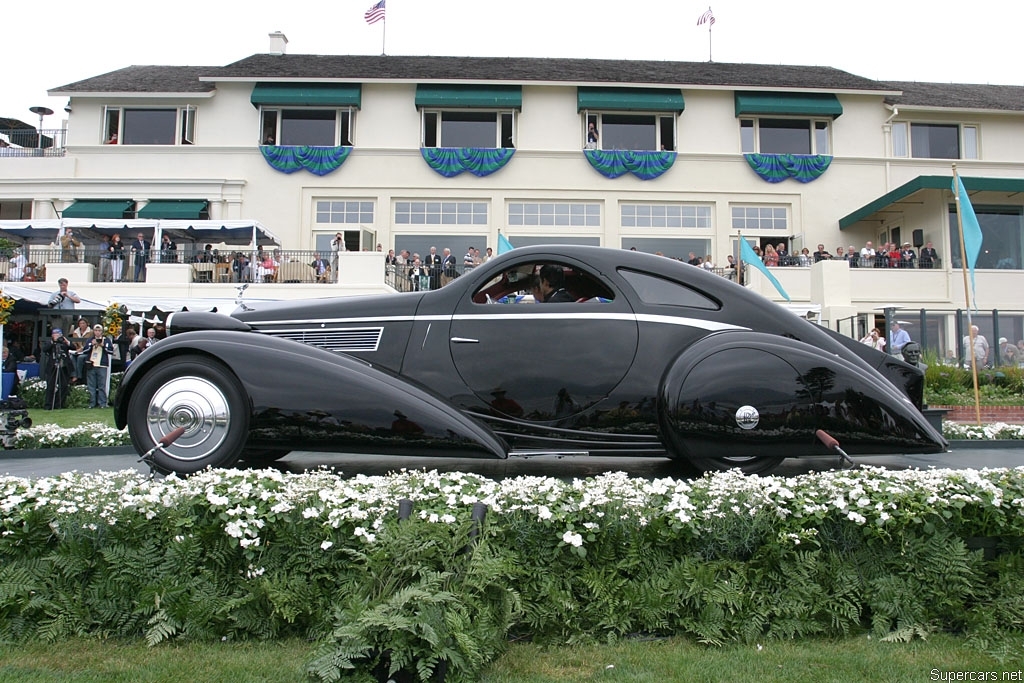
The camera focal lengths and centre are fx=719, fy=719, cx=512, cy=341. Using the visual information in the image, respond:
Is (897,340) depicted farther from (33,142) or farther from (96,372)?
(33,142)

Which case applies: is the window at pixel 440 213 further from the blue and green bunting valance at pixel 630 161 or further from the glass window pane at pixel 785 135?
the glass window pane at pixel 785 135

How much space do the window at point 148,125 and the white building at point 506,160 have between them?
2.8 inches

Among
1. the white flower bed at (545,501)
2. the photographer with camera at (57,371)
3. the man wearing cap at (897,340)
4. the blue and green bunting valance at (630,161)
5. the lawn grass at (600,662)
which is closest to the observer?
the lawn grass at (600,662)

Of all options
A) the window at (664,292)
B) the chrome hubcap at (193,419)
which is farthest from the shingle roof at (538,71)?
the chrome hubcap at (193,419)

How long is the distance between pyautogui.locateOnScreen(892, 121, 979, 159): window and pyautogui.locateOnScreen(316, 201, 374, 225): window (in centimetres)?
2107

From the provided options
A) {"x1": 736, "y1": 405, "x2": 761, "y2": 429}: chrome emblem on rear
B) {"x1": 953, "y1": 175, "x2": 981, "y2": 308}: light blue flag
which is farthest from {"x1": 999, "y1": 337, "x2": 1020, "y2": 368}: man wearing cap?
{"x1": 736, "y1": 405, "x2": 761, "y2": 429}: chrome emblem on rear

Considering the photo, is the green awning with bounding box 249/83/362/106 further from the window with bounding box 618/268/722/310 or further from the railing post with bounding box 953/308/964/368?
the window with bounding box 618/268/722/310

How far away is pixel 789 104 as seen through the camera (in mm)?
27438

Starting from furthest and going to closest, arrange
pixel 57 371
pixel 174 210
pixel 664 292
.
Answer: pixel 174 210 < pixel 57 371 < pixel 664 292

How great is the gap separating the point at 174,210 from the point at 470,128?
1140 centimetres

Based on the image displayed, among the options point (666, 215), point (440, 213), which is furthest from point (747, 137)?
point (440, 213)

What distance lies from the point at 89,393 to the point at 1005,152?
108 feet

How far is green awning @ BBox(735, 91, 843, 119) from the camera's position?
27.4 metres

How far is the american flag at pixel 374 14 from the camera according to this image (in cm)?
3036
